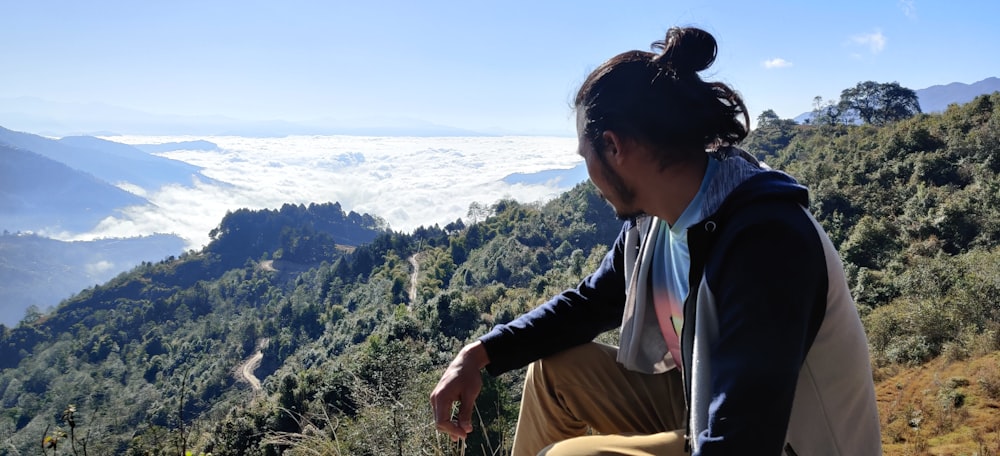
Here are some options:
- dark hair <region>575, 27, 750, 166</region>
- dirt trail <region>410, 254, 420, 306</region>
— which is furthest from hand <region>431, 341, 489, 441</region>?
dirt trail <region>410, 254, 420, 306</region>

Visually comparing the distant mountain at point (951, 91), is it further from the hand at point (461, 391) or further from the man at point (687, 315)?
the hand at point (461, 391)

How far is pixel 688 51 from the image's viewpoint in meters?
1.07

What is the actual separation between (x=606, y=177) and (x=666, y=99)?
19cm

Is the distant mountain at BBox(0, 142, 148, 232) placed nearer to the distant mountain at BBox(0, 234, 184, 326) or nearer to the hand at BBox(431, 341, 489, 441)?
the distant mountain at BBox(0, 234, 184, 326)

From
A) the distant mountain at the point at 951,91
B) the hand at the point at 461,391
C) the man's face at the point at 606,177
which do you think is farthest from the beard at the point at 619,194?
the distant mountain at the point at 951,91

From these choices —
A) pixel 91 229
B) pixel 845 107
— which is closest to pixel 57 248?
pixel 91 229

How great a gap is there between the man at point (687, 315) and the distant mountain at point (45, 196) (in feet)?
740

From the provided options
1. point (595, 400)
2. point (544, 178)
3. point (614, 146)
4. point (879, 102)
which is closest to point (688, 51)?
point (614, 146)

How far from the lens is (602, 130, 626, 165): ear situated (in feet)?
3.50

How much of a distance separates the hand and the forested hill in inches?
13.9

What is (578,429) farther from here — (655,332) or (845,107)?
(845,107)

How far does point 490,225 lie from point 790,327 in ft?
186

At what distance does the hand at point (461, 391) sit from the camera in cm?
146

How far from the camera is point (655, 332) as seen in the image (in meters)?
1.34
